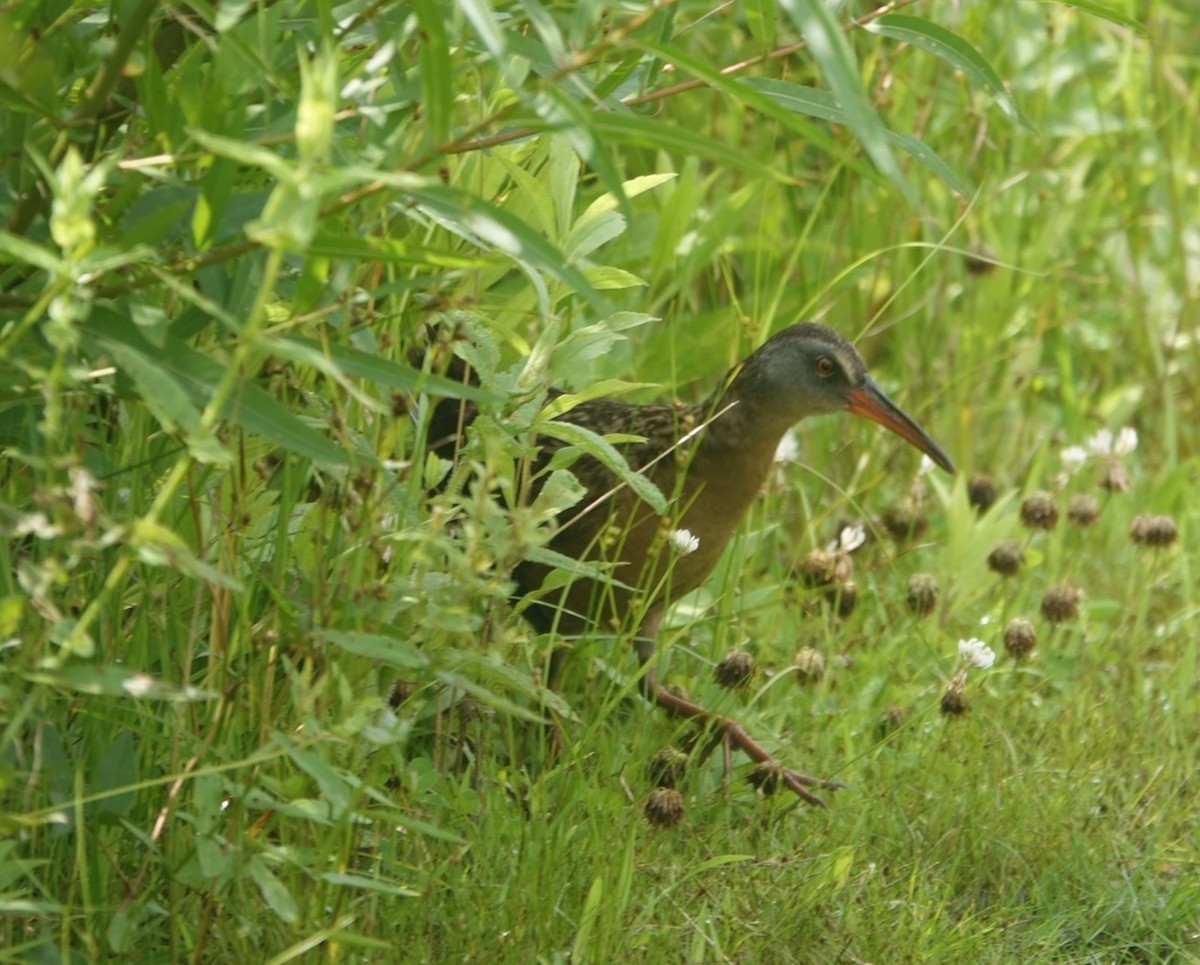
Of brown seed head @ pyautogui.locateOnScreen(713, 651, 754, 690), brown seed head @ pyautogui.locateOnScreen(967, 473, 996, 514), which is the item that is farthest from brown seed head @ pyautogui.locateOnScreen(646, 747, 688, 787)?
brown seed head @ pyautogui.locateOnScreen(967, 473, 996, 514)

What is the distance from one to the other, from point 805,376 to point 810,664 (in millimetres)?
609

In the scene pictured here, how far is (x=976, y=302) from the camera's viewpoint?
16.1ft

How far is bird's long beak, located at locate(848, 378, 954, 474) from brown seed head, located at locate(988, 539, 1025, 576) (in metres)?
0.28

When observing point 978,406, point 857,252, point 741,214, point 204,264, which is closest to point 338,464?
point 204,264

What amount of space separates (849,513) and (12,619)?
9.33ft

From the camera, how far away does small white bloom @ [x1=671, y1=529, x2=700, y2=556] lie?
3198mm

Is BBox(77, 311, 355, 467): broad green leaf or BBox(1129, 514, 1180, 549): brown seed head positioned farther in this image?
BBox(1129, 514, 1180, 549): brown seed head

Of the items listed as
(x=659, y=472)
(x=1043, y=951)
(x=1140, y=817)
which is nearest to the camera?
(x=1043, y=951)

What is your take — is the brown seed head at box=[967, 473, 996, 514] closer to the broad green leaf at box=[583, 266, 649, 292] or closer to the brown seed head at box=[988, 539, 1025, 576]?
the brown seed head at box=[988, 539, 1025, 576]

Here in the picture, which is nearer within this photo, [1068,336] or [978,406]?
[978,406]

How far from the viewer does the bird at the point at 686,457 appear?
139 inches

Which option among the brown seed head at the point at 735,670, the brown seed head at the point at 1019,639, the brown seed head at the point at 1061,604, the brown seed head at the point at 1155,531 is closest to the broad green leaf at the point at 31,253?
the brown seed head at the point at 735,670

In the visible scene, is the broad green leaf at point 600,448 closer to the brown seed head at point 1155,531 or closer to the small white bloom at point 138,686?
the small white bloom at point 138,686

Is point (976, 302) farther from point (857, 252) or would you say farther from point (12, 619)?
point (12, 619)
